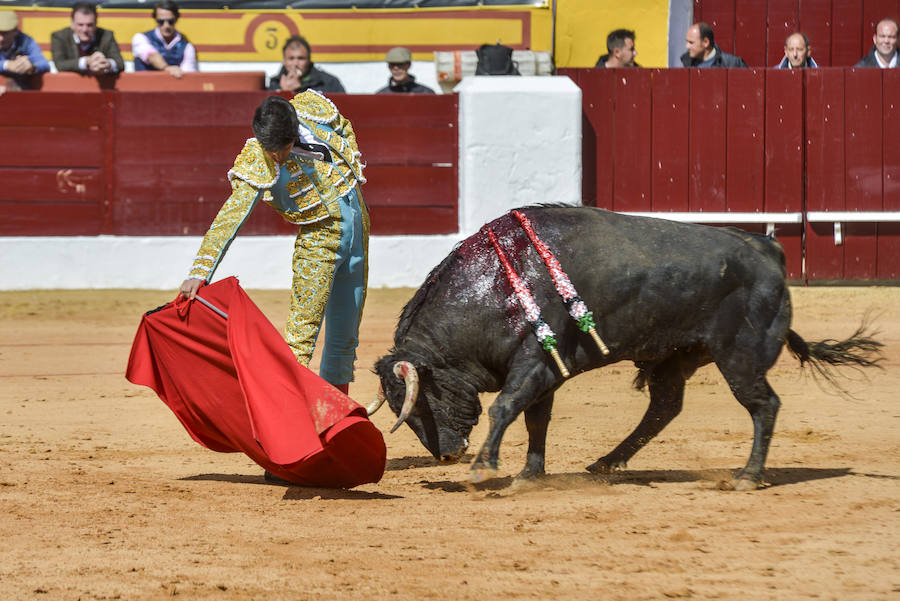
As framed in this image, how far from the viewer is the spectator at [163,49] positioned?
9.04 meters

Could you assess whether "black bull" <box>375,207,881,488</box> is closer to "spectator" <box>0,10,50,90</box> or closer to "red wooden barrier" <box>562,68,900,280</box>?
"red wooden barrier" <box>562,68,900,280</box>

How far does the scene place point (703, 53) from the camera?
29.4ft

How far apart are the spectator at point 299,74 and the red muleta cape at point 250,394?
482cm

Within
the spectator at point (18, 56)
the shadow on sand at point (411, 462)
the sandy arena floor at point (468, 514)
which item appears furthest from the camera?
the spectator at point (18, 56)

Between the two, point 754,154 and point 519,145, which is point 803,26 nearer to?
point 754,154

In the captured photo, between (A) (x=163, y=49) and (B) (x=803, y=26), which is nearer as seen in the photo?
(A) (x=163, y=49)

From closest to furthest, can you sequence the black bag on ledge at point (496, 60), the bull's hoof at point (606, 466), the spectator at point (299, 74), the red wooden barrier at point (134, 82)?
1. the bull's hoof at point (606, 466)
2. the spectator at point (299, 74)
3. the red wooden barrier at point (134, 82)
4. the black bag on ledge at point (496, 60)

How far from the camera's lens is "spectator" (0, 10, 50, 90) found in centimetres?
868

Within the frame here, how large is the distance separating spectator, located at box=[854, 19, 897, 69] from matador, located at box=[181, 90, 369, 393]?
602 cm

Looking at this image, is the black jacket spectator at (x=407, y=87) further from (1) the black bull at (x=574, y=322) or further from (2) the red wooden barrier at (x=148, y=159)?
(1) the black bull at (x=574, y=322)

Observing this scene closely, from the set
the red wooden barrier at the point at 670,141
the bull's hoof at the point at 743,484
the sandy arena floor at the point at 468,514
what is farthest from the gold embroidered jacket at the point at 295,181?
the red wooden barrier at the point at 670,141

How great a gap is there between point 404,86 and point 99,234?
2.30 m

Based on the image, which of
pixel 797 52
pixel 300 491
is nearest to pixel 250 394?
pixel 300 491

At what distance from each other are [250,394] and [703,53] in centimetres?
609
